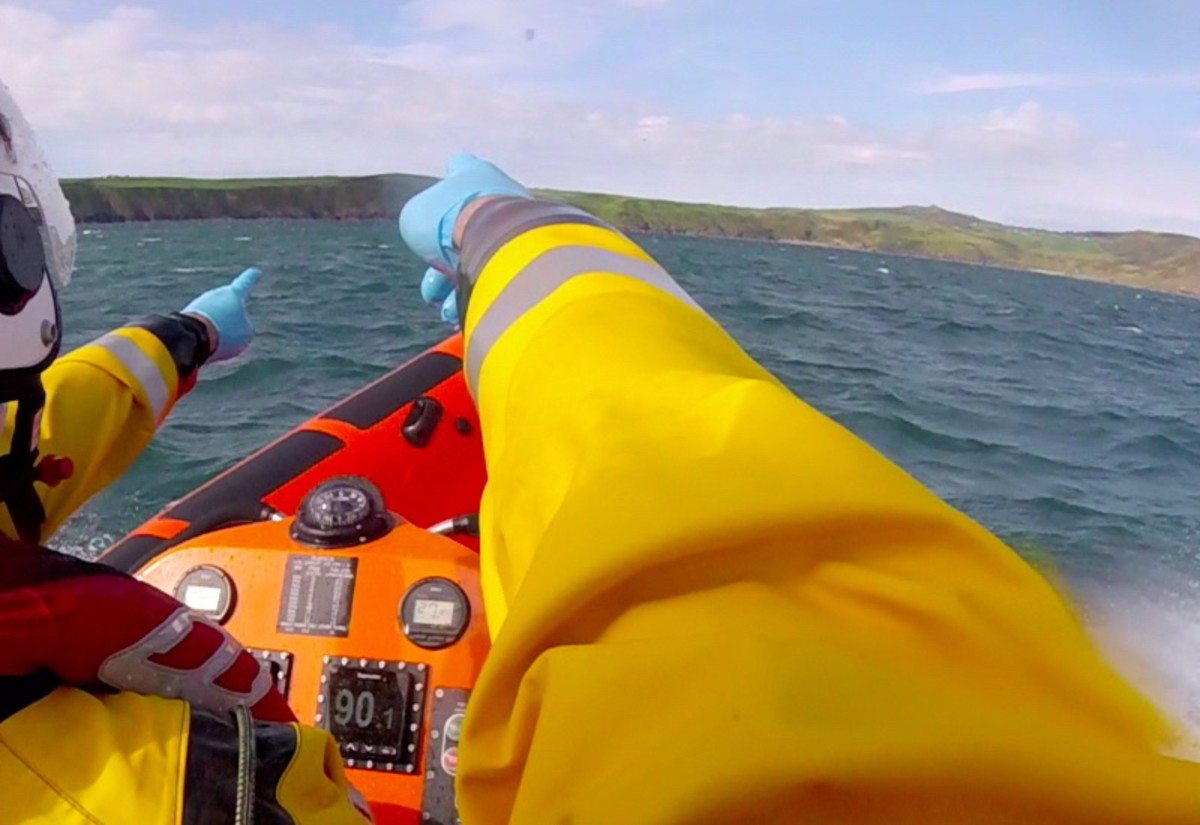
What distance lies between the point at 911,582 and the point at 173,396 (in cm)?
171

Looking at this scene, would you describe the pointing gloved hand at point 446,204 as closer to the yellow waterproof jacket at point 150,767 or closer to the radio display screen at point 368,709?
the radio display screen at point 368,709

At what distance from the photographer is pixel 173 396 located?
6.35 ft

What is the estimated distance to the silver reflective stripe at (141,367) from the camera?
5.83 feet

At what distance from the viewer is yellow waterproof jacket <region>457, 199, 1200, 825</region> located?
0.46 m

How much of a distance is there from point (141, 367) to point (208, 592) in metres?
0.53

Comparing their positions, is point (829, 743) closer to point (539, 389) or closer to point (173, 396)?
point (539, 389)

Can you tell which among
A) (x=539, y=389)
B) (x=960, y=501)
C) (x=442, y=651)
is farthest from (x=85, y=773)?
(x=960, y=501)

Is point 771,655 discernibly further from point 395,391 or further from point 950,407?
point 950,407

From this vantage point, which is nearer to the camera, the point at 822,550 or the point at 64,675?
the point at 822,550

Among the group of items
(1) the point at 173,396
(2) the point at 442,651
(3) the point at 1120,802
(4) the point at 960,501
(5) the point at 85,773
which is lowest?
(4) the point at 960,501

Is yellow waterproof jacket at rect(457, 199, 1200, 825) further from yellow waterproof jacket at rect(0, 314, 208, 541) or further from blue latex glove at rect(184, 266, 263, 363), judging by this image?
blue latex glove at rect(184, 266, 263, 363)

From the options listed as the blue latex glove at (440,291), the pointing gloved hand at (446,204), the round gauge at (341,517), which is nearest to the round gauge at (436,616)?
the round gauge at (341,517)

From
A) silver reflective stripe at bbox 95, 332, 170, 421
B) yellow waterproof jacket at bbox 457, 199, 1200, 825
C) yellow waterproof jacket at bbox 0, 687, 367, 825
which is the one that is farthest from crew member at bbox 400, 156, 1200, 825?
silver reflective stripe at bbox 95, 332, 170, 421

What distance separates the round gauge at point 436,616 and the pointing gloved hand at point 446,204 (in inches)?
28.1
